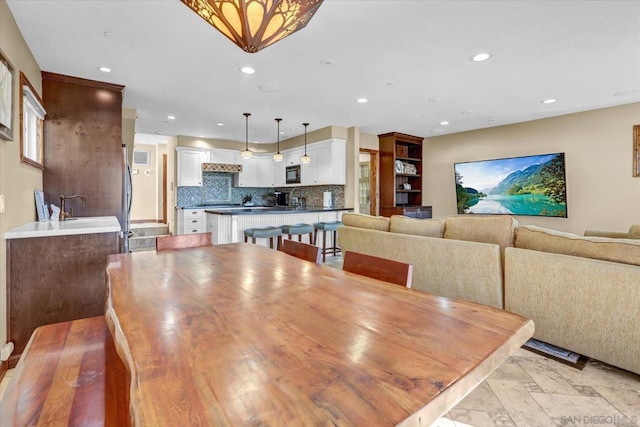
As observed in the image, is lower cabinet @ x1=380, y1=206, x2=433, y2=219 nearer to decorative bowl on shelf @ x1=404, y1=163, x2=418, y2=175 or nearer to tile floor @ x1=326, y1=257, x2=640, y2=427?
decorative bowl on shelf @ x1=404, y1=163, x2=418, y2=175

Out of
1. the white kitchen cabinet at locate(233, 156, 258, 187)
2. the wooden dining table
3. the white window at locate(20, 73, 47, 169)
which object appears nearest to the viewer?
the wooden dining table

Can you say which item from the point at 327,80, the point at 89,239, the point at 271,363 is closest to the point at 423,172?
the point at 327,80

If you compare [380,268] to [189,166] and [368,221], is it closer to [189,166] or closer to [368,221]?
[368,221]

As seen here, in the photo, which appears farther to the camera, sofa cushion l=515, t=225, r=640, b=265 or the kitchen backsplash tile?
the kitchen backsplash tile

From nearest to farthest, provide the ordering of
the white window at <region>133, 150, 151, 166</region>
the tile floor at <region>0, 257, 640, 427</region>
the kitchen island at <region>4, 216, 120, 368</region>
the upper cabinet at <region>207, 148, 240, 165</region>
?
the tile floor at <region>0, 257, 640, 427</region>, the kitchen island at <region>4, 216, 120, 368</region>, the upper cabinet at <region>207, 148, 240, 165</region>, the white window at <region>133, 150, 151, 166</region>

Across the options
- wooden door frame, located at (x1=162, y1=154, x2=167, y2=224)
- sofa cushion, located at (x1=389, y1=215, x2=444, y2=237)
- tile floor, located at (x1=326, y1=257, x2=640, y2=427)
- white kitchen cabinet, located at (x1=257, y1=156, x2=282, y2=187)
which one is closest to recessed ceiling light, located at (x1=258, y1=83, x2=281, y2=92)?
sofa cushion, located at (x1=389, y1=215, x2=444, y2=237)

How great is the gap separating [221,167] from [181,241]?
524 centimetres

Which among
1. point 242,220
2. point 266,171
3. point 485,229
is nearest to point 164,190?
point 266,171

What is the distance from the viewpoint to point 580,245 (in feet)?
7.04

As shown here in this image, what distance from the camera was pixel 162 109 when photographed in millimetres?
4824

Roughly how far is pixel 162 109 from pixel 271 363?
5.11 meters

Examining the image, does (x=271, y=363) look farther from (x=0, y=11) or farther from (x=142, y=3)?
(x=0, y=11)

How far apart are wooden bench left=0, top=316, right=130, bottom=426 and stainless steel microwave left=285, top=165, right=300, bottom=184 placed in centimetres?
590

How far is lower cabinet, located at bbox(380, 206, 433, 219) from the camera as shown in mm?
6555
